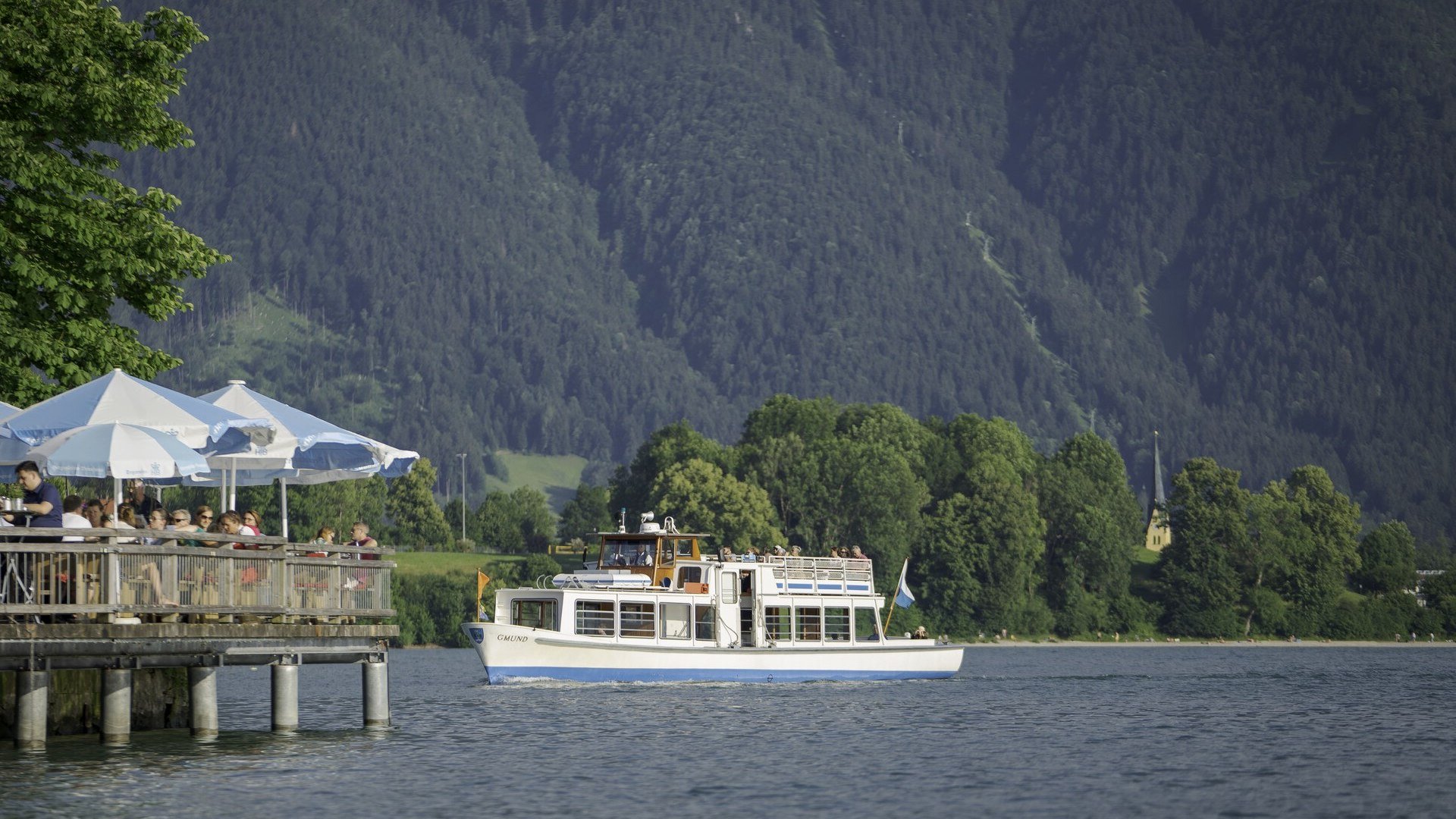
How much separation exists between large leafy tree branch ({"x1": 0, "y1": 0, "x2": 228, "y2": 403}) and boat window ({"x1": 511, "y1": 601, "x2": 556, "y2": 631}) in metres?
28.5

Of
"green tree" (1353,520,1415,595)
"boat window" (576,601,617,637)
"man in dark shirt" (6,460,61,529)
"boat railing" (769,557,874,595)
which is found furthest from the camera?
"green tree" (1353,520,1415,595)

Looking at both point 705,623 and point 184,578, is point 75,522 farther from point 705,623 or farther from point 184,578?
point 705,623

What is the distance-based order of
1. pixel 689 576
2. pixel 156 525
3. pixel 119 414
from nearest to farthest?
pixel 156 525 → pixel 119 414 → pixel 689 576

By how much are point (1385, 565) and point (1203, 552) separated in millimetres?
20441

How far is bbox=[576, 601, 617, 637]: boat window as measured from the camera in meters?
69.0

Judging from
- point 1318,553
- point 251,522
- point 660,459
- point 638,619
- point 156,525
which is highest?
point 660,459

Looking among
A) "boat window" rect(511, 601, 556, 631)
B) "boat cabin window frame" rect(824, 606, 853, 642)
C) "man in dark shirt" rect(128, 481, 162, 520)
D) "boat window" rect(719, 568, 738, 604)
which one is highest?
"man in dark shirt" rect(128, 481, 162, 520)

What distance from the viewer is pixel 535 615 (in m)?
72.2

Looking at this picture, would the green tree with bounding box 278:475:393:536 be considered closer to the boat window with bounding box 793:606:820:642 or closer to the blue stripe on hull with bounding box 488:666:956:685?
the boat window with bounding box 793:606:820:642

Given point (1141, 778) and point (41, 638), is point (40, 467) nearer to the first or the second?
point (41, 638)

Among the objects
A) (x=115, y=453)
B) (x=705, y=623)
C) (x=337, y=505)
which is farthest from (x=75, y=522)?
(x=337, y=505)

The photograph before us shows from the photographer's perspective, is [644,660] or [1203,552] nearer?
[644,660]

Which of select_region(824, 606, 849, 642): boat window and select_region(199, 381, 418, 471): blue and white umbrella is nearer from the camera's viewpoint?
select_region(199, 381, 418, 471): blue and white umbrella

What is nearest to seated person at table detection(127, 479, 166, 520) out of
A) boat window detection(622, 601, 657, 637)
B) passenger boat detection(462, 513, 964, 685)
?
passenger boat detection(462, 513, 964, 685)
